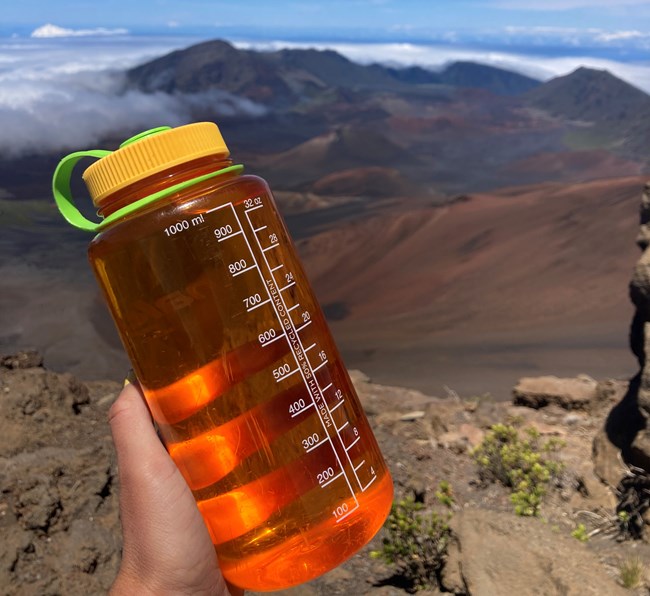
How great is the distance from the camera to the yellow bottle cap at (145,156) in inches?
50.7

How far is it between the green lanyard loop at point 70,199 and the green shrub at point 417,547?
7.28ft

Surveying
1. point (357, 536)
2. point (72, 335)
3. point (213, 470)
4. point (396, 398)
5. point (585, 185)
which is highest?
point (213, 470)

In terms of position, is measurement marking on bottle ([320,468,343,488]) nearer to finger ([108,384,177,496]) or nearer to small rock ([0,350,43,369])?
finger ([108,384,177,496])

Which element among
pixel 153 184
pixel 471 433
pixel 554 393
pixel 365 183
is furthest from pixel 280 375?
pixel 365 183

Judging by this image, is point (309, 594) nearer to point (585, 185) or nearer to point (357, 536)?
point (357, 536)

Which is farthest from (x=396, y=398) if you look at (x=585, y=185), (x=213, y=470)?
(x=213, y=470)

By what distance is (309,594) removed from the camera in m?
3.17

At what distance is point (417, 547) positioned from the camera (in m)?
3.11

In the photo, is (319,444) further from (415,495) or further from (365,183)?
(365,183)

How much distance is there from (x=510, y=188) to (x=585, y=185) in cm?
98

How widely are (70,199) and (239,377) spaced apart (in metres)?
0.57

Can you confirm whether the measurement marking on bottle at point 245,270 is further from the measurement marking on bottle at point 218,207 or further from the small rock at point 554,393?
the small rock at point 554,393

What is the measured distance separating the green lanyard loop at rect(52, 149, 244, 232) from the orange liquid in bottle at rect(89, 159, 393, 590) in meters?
0.02

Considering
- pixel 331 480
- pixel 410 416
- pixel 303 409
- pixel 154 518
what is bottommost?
pixel 410 416
